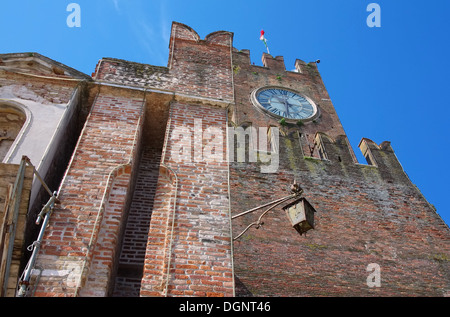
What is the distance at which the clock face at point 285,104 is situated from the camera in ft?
58.2

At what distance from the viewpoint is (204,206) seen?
4.27 metres

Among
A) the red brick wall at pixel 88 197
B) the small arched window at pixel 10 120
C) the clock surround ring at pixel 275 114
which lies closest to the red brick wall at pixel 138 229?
the red brick wall at pixel 88 197

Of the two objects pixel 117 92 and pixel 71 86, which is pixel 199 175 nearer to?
pixel 117 92

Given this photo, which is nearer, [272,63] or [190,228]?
[190,228]

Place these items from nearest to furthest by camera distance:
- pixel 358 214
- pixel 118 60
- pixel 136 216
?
pixel 136 216 < pixel 118 60 < pixel 358 214

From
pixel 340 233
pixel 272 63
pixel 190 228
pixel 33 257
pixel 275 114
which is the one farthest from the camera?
pixel 272 63

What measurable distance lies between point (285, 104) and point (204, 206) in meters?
15.0

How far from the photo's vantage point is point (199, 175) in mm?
4641

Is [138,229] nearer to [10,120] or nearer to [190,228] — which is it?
[190,228]

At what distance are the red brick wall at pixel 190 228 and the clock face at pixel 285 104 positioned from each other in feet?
42.4

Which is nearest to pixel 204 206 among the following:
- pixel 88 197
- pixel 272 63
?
pixel 88 197

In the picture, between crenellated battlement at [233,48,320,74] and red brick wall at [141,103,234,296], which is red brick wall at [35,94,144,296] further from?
crenellated battlement at [233,48,320,74]
